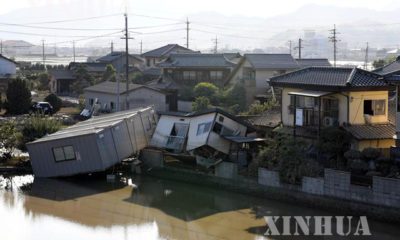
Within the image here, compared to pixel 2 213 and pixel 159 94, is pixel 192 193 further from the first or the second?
pixel 159 94

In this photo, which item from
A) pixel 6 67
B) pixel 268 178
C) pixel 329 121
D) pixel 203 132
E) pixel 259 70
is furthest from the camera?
pixel 6 67

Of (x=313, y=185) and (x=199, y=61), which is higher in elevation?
(x=199, y=61)

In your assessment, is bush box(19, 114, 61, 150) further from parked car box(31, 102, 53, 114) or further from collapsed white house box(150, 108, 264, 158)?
parked car box(31, 102, 53, 114)

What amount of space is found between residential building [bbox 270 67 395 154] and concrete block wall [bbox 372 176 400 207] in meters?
2.90

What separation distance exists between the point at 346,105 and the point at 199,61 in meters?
21.2

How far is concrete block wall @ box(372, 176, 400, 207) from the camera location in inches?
586

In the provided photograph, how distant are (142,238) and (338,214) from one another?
5.43 m

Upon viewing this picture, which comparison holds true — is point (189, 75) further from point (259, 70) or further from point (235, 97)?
point (235, 97)

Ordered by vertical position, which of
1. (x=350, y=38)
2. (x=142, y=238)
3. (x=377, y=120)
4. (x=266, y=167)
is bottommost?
(x=142, y=238)

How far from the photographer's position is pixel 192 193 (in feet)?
62.6

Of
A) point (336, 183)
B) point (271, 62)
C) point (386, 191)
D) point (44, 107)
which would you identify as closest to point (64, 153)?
point (336, 183)

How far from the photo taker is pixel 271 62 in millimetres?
35719

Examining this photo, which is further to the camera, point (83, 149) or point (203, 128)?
point (203, 128)

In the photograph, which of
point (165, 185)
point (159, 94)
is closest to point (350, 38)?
point (159, 94)
